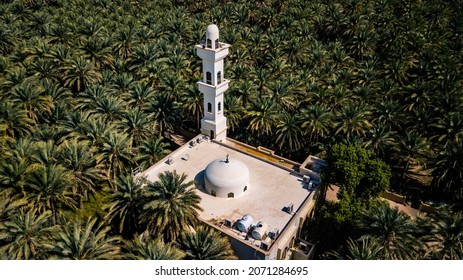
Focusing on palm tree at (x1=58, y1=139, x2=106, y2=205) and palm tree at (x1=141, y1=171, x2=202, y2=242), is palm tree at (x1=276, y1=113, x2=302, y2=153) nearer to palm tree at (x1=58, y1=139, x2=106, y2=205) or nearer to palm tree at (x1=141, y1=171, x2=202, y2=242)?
palm tree at (x1=141, y1=171, x2=202, y2=242)

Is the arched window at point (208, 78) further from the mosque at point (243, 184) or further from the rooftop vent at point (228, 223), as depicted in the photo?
the rooftop vent at point (228, 223)

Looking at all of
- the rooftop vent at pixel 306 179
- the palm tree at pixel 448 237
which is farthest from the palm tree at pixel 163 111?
the palm tree at pixel 448 237

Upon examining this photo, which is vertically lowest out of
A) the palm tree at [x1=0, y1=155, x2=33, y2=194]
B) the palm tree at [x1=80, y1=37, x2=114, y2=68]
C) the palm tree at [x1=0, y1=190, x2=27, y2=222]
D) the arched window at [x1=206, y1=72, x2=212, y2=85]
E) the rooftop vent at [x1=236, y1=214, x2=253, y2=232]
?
the rooftop vent at [x1=236, y1=214, x2=253, y2=232]

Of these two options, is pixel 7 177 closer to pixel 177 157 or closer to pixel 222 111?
pixel 177 157

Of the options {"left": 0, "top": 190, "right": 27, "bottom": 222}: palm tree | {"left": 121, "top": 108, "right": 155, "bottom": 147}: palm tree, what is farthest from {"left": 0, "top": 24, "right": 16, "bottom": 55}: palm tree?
{"left": 0, "top": 190, "right": 27, "bottom": 222}: palm tree

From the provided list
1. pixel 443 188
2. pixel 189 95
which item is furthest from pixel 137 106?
pixel 443 188

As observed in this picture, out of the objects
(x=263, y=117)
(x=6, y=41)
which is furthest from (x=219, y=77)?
(x=6, y=41)
